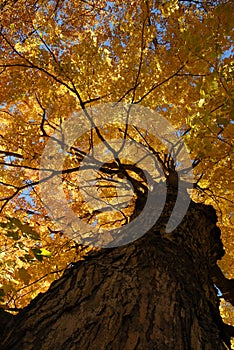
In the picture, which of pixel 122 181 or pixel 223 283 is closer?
pixel 223 283

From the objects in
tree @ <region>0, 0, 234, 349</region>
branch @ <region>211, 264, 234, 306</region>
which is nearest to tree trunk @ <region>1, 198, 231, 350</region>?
tree @ <region>0, 0, 234, 349</region>

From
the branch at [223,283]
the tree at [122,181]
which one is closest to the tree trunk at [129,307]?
the tree at [122,181]

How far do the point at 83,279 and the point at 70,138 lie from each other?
2741 mm

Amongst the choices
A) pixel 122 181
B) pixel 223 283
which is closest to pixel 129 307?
pixel 223 283

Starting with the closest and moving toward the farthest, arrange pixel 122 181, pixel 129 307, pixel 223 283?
pixel 129 307 < pixel 223 283 < pixel 122 181

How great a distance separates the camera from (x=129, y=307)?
183cm

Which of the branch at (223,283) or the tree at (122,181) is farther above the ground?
the tree at (122,181)

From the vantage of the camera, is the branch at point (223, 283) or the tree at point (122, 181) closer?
the tree at point (122, 181)

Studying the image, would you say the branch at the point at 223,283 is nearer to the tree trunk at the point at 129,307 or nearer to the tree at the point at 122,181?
the tree at the point at 122,181

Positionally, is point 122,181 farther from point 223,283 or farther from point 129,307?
point 129,307

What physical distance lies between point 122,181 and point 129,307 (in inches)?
150

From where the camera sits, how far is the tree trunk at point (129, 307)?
1.57 m

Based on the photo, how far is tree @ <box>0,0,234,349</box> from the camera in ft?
5.78

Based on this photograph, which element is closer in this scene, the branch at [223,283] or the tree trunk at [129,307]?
the tree trunk at [129,307]
